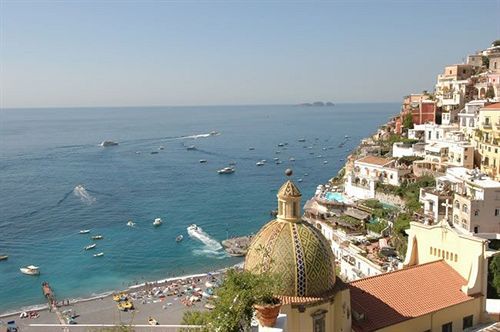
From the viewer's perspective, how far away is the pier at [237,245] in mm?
50609

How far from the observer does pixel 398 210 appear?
1887 inches

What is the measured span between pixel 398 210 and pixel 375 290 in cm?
3374

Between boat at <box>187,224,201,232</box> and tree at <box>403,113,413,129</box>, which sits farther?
tree at <box>403,113,413,129</box>

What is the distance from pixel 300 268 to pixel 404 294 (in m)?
4.73

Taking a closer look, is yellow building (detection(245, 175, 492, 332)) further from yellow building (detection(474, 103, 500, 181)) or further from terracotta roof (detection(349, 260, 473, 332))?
yellow building (detection(474, 103, 500, 181))

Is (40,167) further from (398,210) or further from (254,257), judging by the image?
(254,257)

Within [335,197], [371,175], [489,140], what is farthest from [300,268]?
[335,197]

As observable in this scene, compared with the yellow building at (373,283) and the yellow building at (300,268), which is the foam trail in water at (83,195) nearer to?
the yellow building at (373,283)

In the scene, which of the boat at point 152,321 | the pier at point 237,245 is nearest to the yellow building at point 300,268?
the boat at point 152,321

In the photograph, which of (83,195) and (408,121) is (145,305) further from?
(408,121)

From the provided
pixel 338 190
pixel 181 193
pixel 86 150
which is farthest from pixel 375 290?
pixel 86 150

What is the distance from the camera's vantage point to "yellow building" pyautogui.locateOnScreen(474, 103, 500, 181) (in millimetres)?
45031

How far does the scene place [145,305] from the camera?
38.7 metres

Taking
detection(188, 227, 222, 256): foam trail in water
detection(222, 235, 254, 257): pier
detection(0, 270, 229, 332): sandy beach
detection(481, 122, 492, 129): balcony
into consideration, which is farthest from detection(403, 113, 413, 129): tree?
detection(0, 270, 229, 332): sandy beach
